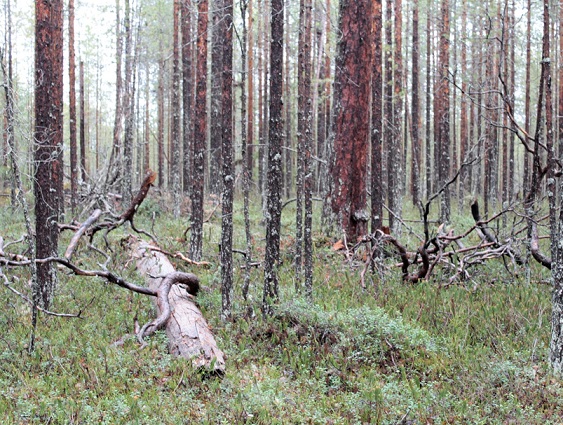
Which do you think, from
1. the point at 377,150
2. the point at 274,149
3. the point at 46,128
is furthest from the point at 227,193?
the point at 377,150

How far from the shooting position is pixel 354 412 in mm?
5055

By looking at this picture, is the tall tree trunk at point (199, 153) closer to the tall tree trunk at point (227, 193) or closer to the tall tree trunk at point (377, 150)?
the tall tree trunk at point (227, 193)

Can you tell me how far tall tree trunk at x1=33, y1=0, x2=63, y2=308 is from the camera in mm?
8078

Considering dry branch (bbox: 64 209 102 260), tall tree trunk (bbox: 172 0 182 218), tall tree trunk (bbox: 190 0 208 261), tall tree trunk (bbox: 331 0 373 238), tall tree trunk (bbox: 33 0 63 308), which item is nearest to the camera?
tall tree trunk (bbox: 33 0 63 308)

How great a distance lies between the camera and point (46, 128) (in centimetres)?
817

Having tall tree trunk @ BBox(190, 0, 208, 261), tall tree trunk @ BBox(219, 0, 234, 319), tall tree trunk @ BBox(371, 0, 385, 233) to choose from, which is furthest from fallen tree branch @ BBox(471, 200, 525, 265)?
tall tree trunk @ BBox(190, 0, 208, 261)

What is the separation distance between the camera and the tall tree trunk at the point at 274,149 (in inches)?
292

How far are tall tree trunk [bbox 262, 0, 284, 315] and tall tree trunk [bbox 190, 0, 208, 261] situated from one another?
3.98 m

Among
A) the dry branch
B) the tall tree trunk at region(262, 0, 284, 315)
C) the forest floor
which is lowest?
the forest floor

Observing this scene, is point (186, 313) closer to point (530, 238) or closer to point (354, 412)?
point (354, 412)

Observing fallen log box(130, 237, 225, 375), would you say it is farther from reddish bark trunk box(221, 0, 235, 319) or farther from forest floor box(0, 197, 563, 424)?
reddish bark trunk box(221, 0, 235, 319)

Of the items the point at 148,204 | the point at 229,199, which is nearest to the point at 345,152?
the point at 229,199

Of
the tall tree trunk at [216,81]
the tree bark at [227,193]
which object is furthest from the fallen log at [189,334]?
the tall tree trunk at [216,81]

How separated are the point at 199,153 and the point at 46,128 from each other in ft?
13.5
